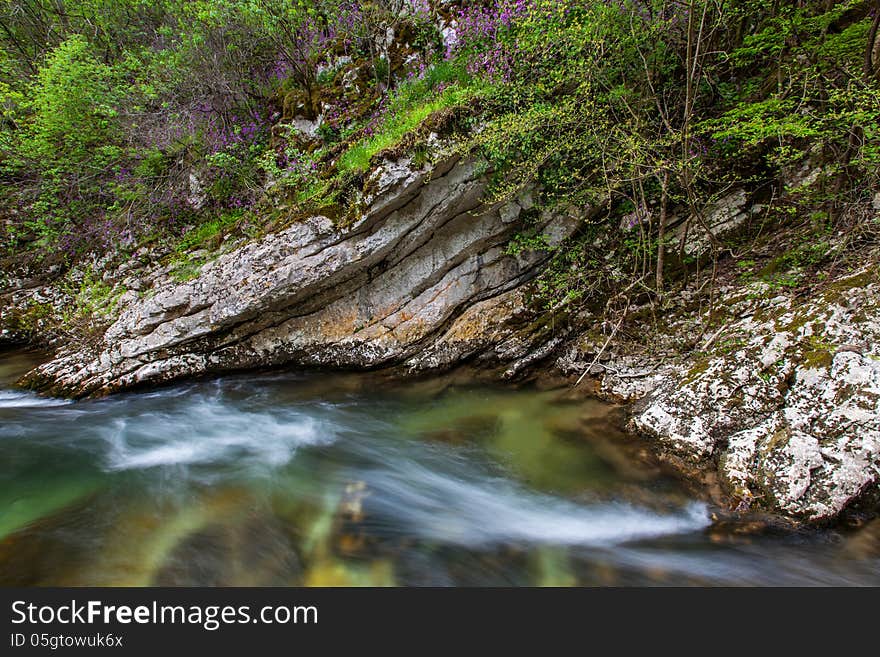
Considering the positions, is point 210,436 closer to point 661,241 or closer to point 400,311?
point 400,311

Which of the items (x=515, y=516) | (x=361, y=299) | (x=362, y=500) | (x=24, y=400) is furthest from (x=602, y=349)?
(x=24, y=400)

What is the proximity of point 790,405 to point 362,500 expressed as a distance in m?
4.30

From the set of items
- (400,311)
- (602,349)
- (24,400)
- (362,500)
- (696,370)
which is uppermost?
(400,311)

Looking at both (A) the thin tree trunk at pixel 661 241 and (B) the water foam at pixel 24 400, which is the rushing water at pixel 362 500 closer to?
(B) the water foam at pixel 24 400

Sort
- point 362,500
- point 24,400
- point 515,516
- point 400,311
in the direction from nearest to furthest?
point 515,516 → point 362,500 → point 24,400 → point 400,311

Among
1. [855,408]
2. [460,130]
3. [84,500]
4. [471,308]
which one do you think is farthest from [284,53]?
[855,408]

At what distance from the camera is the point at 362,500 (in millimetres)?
4098

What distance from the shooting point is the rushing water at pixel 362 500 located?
316cm

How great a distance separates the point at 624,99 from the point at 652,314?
3.01m

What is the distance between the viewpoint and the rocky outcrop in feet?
20.0

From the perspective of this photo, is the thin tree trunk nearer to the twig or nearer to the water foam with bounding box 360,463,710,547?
the twig

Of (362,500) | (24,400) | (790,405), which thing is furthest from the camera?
(24,400)

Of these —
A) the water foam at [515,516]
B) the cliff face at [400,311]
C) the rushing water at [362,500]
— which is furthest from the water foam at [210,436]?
the water foam at [515,516]

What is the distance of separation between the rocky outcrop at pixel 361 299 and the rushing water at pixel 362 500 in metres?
0.65
